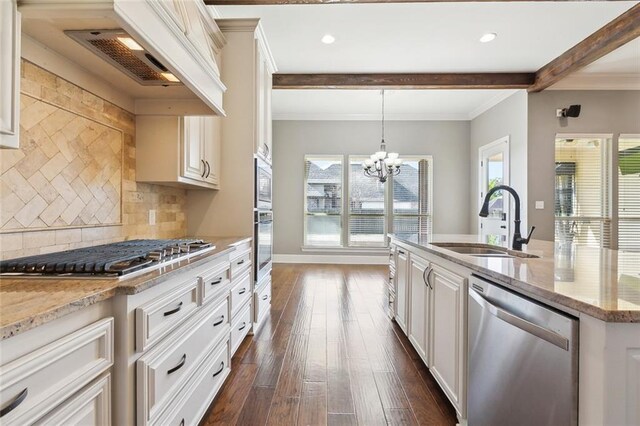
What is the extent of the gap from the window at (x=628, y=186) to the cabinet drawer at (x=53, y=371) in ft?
21.6

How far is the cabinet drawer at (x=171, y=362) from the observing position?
1.08 m

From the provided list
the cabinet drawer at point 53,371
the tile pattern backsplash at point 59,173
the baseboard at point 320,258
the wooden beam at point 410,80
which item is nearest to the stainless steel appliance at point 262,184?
the tile pattern backsplash at point 59,173

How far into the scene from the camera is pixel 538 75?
178 inches

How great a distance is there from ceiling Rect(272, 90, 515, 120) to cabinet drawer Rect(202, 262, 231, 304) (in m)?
4.06

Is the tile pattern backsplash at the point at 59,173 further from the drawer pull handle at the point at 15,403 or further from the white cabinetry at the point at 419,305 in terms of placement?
the white cabinetry at the point at 419,305

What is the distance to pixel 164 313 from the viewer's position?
1.23m

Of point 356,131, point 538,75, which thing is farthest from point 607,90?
point 356,131

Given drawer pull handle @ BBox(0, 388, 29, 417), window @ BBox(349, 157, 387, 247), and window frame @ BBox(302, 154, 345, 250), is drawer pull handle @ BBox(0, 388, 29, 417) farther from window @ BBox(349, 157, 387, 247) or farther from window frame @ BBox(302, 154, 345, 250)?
window @ BBox(349, 157, 387, 247)

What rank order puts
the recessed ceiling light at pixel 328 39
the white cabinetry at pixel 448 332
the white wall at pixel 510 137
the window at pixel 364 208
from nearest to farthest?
the white cabinetry at pixel 448 332 → the recessed ceiling light at pixel 328 39 → the white wall at pixel 510 137 → the window at pixel 364 208

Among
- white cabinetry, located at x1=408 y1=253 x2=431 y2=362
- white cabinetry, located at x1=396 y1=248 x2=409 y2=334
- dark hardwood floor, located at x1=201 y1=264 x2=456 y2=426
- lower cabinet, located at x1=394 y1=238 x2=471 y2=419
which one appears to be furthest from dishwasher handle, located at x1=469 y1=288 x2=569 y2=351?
white cabinetry, located at x1=396 y1=248 x2=409 y2=334

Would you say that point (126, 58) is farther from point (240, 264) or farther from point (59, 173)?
point (240, 264)

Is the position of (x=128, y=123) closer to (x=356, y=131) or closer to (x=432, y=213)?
(x=356, y=131)

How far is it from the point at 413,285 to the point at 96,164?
7.47 ft

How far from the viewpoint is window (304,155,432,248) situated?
665cm
